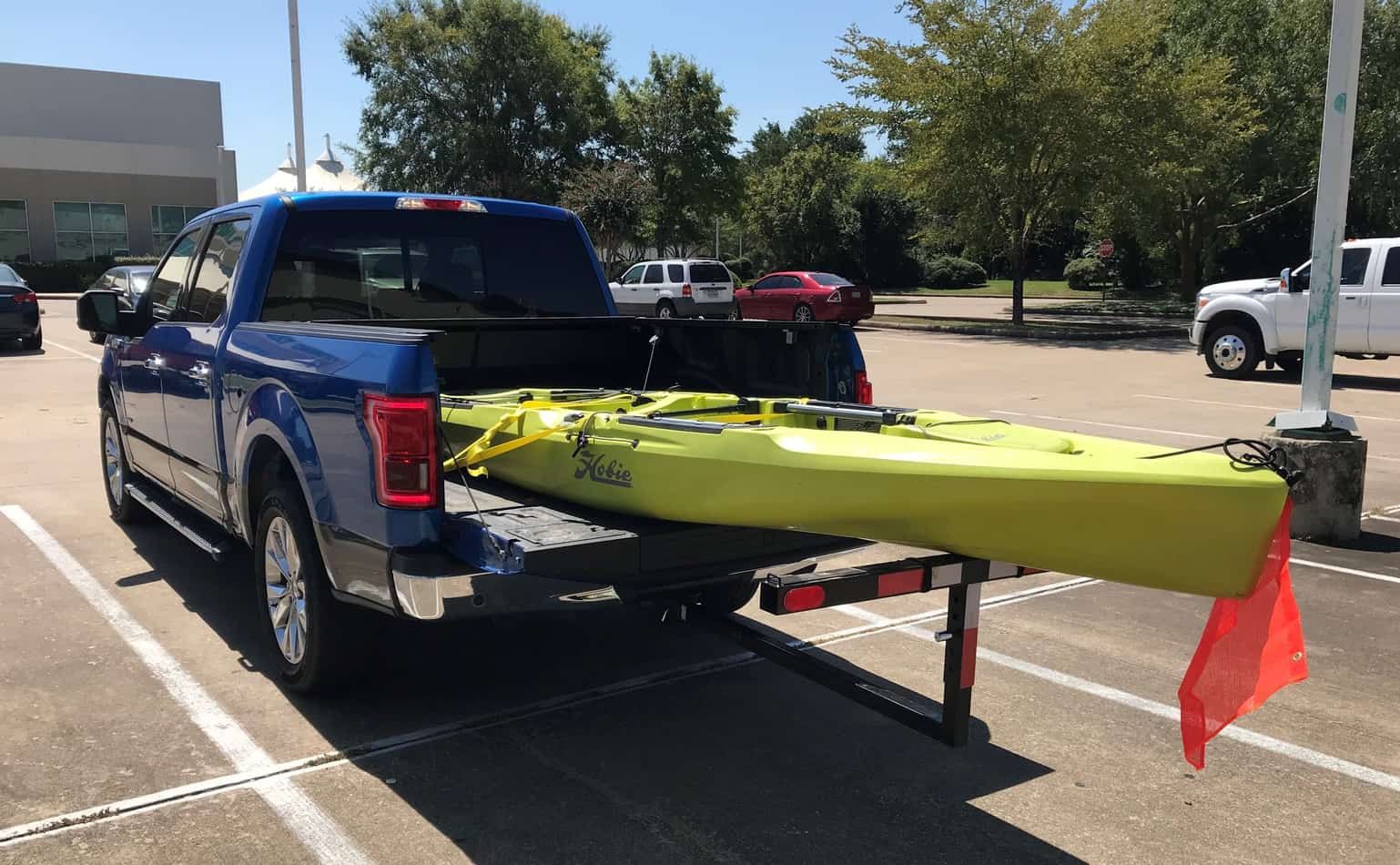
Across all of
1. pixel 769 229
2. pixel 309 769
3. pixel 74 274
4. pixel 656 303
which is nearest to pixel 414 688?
pixel 309 769

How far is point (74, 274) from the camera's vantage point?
43.1 metres

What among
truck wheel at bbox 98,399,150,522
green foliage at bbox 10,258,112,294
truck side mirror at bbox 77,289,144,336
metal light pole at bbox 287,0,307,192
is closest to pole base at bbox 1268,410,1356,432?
truck side mirror at bbox 77,289,144,336

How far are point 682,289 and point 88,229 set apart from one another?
100 feet

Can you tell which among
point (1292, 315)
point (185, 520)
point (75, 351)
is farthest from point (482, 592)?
point (75, 351)

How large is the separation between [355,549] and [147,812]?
1.01m

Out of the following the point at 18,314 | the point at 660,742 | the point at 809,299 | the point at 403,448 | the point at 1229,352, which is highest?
the point at 809,299

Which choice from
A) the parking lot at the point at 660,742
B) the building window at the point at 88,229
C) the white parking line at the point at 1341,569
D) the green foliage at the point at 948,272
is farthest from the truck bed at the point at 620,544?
the green foliage at the point at 948,272

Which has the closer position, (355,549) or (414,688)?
(355,549)

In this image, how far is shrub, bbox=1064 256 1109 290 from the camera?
51.4 m

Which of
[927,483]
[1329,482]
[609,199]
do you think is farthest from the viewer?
[609,199]

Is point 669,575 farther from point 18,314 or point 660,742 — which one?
point 18,314

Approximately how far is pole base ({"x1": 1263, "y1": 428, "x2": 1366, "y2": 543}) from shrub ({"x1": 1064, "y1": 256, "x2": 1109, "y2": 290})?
4632cm

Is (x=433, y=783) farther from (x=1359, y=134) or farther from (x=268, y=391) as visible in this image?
(x=1359, y=134)

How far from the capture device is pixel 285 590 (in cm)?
437
